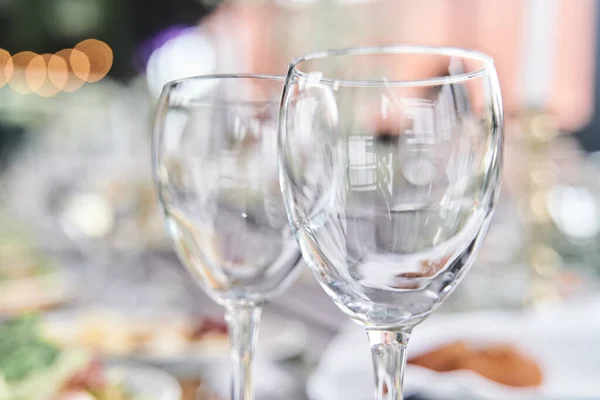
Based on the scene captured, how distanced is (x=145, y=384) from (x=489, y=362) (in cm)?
23

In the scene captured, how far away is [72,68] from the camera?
14.2 ft

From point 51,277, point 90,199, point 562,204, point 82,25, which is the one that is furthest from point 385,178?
point 82,25

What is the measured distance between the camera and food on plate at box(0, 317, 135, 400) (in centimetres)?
42

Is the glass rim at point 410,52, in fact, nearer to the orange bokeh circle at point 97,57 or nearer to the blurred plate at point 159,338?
the blurred plate at point 159,338

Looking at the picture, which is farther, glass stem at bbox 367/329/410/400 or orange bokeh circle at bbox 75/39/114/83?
orange bokeh circle at bbox 75/39/114/83

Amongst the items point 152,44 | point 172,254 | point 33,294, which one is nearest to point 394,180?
point 33,294

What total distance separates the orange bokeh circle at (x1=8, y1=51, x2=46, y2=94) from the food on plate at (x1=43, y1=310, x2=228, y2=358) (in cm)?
384

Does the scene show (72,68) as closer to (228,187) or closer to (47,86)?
(47,86)

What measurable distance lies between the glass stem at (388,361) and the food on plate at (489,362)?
9.8 inches

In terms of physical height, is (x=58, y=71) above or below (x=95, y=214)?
above

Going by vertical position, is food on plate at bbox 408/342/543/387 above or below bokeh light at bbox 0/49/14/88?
below

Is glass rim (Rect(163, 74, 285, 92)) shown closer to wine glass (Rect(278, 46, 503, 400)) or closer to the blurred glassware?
wine glass (Rect(278, 46, 503, 400))

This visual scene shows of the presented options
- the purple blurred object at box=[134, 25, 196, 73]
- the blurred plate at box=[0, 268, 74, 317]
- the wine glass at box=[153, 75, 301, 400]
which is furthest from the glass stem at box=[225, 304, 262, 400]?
the purple blurred object at box=[134, 25, 196, 73]

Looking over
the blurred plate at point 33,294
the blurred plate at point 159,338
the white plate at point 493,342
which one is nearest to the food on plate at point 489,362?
the white plate at point 493,342
